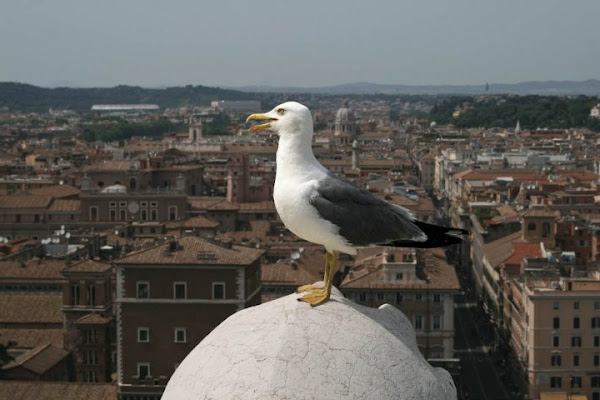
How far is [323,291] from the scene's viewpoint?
589 centimetres

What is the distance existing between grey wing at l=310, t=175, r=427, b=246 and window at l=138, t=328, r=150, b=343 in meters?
24.9

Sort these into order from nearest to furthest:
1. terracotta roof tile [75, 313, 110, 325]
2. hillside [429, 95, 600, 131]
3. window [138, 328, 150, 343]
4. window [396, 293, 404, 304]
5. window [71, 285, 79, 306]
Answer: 1. window [138, 328, 150, 343]
2. terracotta roof tile [75, 313, 110, 325]
3. window [71, 285, 79, 306]
4. window [396, 293, 404, 304]
5. hillside [429, 95, 600, 131]

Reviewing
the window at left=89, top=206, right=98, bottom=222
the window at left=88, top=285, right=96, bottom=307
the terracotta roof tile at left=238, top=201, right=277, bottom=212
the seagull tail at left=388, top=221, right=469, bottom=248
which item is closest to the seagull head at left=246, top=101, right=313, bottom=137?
the seagull tail at left=388, top=221, right=469, bottom=248

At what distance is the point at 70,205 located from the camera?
74.1 m

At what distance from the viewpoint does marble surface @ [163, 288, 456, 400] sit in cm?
514

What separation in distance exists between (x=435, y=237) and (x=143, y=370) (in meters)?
25.0

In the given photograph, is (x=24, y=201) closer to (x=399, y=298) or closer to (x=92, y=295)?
(x=92, y=295)

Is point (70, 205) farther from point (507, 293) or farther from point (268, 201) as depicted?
point (507, 293)

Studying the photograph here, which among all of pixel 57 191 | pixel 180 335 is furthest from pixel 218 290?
pixel 57 191

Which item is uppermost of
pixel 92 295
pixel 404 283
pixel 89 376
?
pixel 92 295

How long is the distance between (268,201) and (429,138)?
234 feet

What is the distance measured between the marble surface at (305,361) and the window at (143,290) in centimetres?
2558

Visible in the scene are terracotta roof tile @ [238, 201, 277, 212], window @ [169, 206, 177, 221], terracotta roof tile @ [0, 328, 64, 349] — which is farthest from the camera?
window @ [169, 206, 177, 221]

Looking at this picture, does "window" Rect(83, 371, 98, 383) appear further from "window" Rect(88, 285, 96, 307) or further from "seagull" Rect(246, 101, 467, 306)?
"seagull" Rect(246, 101, 467, 306)
